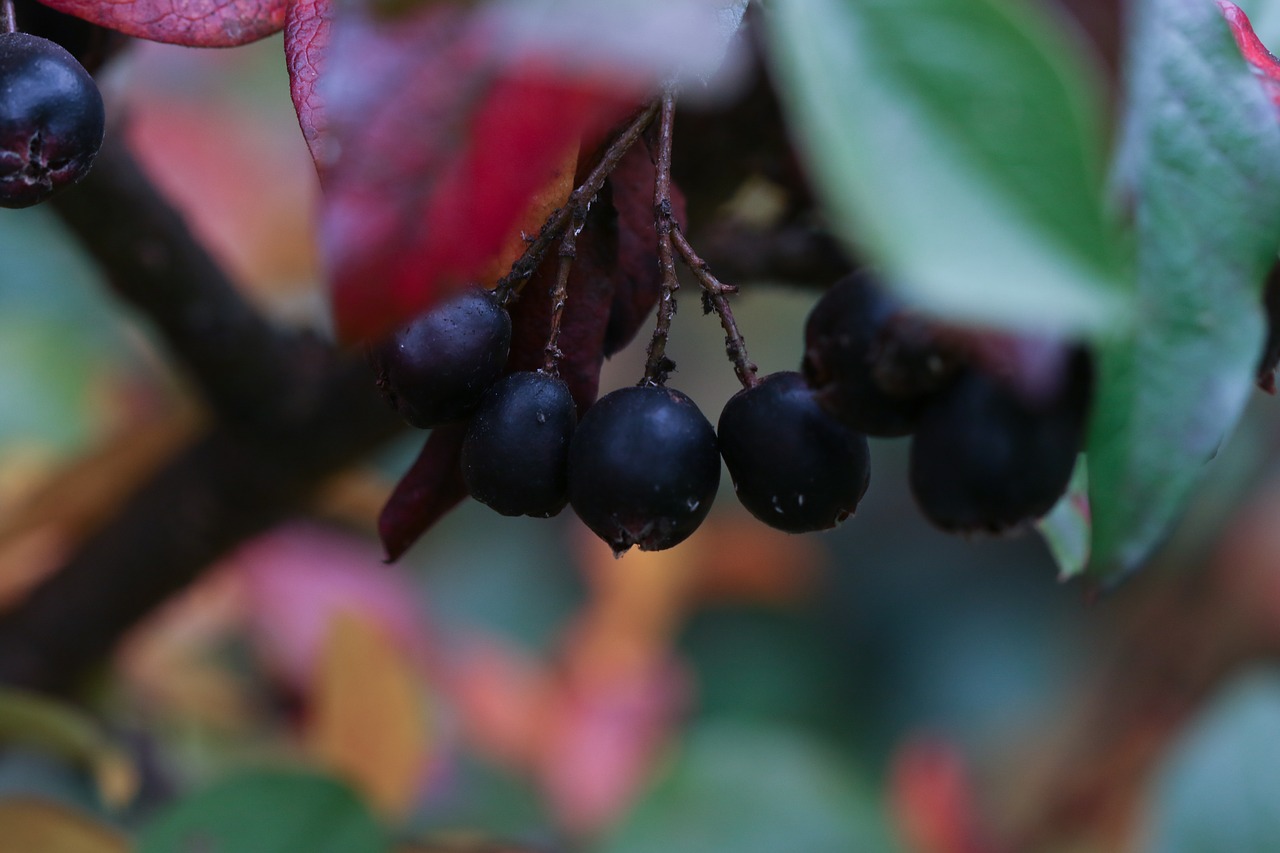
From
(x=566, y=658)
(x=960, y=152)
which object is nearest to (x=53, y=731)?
(x=960, y=152)

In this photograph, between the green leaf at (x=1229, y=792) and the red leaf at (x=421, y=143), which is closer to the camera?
the red leaf at (x=421, y=143)

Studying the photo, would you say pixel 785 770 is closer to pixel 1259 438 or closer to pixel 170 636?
pixel 170 636

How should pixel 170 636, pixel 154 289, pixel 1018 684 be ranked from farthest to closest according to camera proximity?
pixel 1018 684 → pixel 170 636 → pixel 154 289

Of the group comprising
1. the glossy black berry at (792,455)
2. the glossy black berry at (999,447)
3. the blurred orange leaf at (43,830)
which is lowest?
the blurred orange leaf at (43,830)

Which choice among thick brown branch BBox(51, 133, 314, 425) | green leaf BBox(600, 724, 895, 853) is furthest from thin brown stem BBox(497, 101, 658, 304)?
green leaf BBox(600, 724, 895, 853)

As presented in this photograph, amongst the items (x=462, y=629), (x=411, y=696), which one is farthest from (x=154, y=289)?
(x=462, y=629)

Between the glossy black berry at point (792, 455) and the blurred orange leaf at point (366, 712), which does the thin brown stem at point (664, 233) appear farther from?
the blurred orange leaf at point (366, 712)

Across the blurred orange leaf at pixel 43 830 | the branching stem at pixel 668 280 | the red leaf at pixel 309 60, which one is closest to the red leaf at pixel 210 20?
the red leaf at pixel 309 60

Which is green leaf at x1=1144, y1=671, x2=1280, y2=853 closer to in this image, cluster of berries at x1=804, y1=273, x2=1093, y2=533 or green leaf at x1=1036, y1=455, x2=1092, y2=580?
green leaf at x1=1036, y1=455, x2=1092, y2=580
